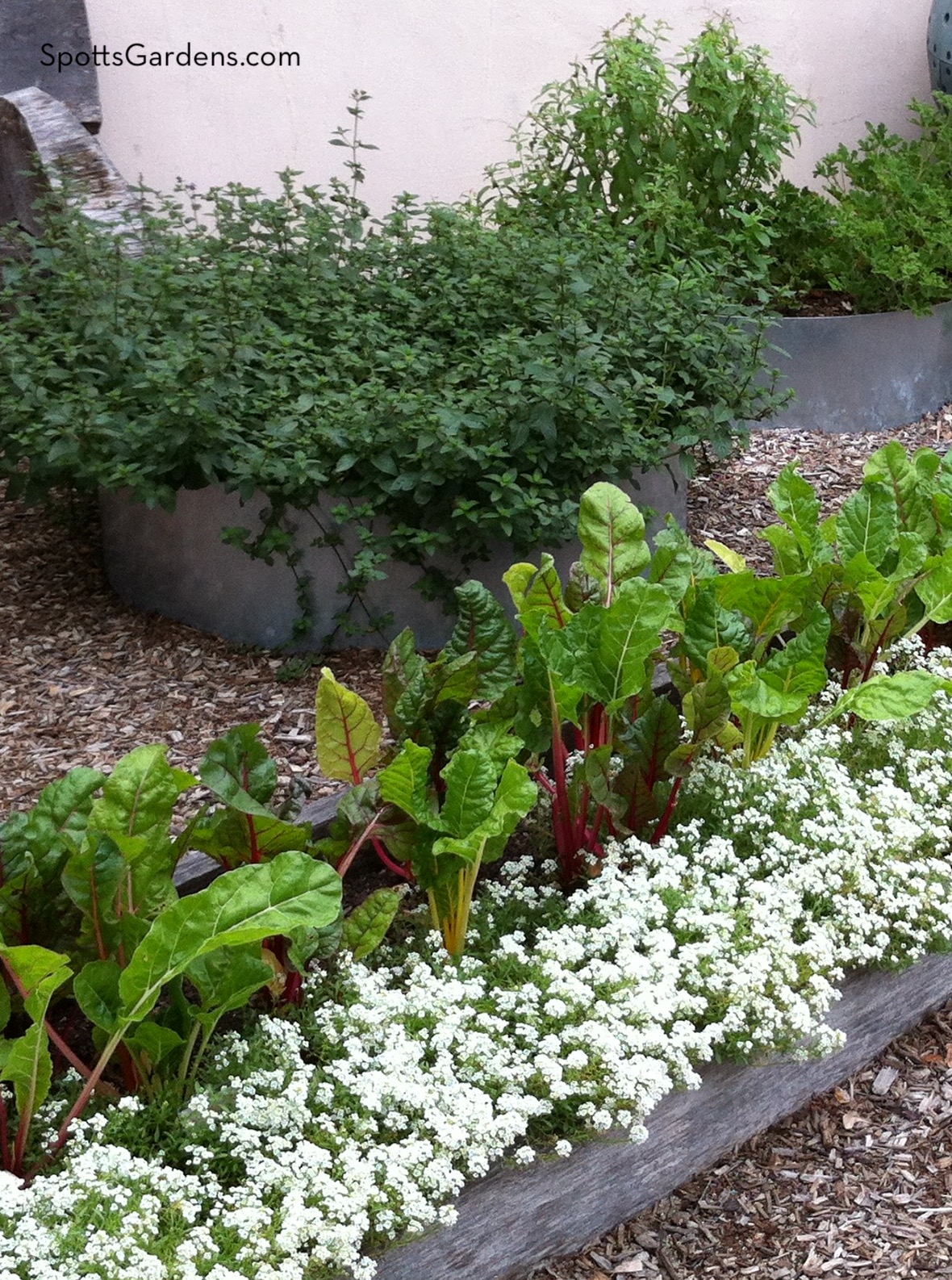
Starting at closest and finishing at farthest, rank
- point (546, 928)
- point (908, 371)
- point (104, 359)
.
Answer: point (546, 928) → point (104, 359) → point (908, 371)

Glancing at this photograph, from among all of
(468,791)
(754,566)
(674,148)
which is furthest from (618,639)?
(674,148)

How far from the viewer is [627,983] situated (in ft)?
7.59

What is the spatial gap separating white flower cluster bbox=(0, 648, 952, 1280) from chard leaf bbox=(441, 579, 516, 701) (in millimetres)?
367

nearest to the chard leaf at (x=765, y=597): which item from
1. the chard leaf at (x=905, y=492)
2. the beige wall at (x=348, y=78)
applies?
the chard leaf at (x=905, y=492)

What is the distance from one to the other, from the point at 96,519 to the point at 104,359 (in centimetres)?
95

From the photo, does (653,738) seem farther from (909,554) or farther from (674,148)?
(674,148)

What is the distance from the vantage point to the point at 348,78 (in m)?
6.04

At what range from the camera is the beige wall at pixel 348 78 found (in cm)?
581

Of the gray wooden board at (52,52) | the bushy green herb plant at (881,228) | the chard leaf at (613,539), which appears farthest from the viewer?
the gray wooden board at (52,52)

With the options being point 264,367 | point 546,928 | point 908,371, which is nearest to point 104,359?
point 264,367

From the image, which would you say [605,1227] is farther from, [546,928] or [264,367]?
[264,367]

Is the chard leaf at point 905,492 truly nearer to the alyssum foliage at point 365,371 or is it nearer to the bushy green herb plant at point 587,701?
the bushy green herb plant at point 587,701

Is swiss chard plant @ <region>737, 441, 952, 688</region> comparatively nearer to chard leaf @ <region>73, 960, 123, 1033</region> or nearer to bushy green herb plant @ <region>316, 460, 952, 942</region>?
bushy green herb plant @ <region>316, 460, 952, 942</region>

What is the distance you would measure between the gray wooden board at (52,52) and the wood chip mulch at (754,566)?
1.96m
